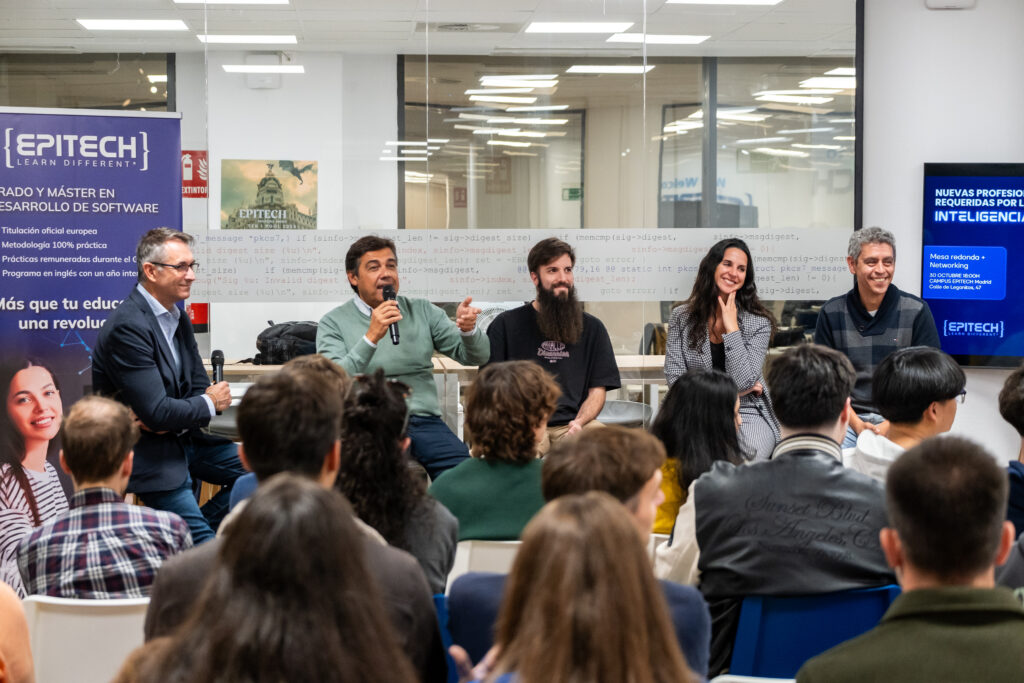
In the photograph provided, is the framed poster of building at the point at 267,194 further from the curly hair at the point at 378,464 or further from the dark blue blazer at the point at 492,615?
the dark blue blazer at the point at 492,615

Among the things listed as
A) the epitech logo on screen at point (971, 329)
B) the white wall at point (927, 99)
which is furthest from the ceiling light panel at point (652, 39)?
the epitech logo on screen at point (971, 329)

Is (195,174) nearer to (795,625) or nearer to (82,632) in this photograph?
(82,632)

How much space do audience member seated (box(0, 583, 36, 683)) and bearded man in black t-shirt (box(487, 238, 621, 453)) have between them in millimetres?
3228

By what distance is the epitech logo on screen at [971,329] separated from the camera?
18.6 ft

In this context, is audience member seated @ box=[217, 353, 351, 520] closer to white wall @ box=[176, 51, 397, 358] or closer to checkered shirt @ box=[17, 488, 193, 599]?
checkered shirt @ box=[17, 488, 193, 599]

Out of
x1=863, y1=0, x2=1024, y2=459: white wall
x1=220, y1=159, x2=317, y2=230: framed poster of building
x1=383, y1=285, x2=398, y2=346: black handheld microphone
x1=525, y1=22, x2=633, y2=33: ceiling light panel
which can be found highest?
x1=525, y1=22, x2=633, y2=33: ceiling light panel

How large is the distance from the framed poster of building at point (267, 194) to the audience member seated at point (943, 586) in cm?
410

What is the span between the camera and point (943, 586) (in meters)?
1.52

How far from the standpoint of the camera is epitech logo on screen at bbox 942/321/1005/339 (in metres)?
5.68

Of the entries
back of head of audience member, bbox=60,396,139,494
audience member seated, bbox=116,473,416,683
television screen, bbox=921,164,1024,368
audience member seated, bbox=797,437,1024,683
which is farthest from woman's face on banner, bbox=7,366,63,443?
television screen, bbox=921,164,1024,368

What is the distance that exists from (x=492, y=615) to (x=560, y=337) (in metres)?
3.25

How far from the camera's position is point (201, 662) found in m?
1.16

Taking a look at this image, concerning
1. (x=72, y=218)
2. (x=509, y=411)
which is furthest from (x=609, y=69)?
(x=509, y=411)

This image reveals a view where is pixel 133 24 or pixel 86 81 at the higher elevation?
pixel 133 24
